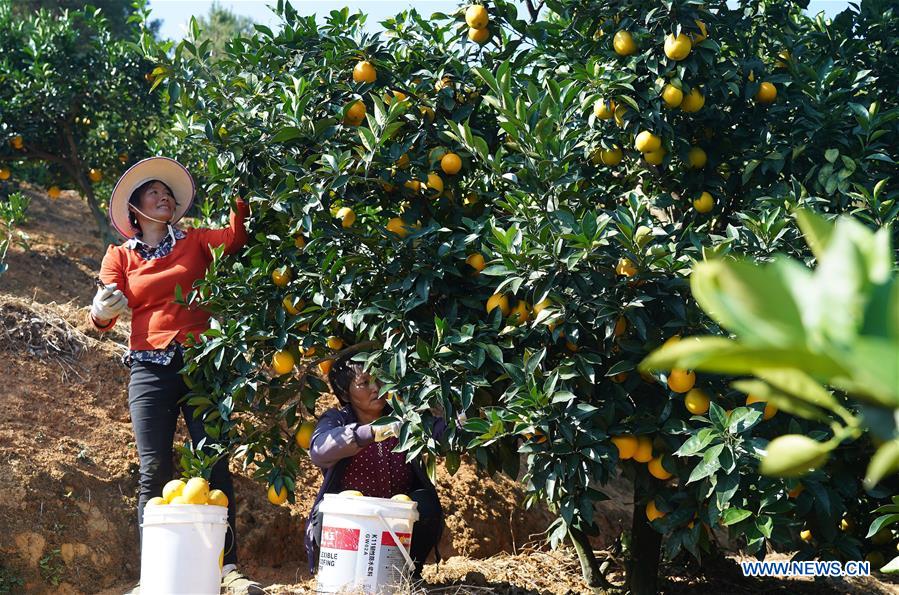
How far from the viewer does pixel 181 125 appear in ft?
13.7

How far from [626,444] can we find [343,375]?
127cm

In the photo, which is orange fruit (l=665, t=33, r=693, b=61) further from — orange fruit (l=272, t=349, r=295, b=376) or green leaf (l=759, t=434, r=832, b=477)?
green leaf (l=759, t=434, r=832, b=477)

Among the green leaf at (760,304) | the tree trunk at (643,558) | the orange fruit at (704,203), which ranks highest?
the orange fruit at (704,203)

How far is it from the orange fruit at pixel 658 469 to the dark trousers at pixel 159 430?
5.65ft

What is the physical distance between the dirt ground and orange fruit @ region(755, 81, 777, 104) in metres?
1.78

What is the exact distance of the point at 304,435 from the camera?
3.78m

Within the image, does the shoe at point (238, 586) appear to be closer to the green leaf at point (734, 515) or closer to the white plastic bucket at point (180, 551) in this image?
the white plastic bucket at point (180, 551)

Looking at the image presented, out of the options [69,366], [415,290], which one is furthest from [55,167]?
[415,290]

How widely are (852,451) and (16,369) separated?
423cm

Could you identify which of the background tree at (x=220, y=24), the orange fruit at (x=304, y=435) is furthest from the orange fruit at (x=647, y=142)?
the background tree at (x=220, y=24)

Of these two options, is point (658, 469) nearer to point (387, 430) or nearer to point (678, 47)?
point (387, 430)

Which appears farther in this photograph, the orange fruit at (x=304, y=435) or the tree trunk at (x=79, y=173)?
the tree trunk at (x=79, y=173)

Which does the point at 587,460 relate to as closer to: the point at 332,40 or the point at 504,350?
the point at 504,350

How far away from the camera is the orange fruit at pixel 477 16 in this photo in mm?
3822
